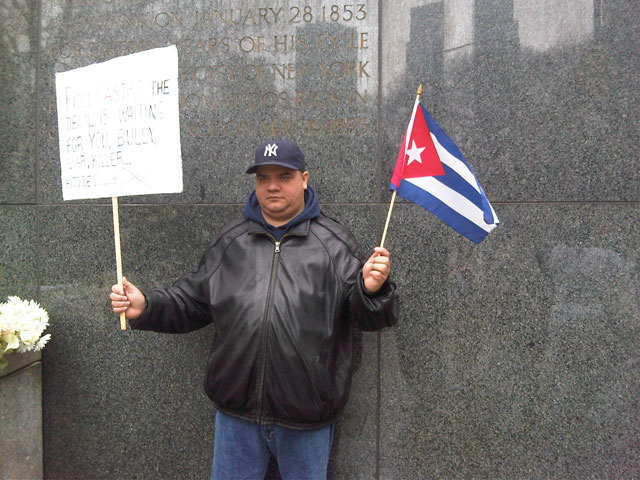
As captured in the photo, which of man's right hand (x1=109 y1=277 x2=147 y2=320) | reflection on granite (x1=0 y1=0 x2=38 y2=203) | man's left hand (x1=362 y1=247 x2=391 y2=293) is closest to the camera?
man's left hand (x1=362 y1=247 x2=391 y2=293)

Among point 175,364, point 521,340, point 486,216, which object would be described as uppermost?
point 486,216

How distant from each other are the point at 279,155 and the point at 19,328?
193cm

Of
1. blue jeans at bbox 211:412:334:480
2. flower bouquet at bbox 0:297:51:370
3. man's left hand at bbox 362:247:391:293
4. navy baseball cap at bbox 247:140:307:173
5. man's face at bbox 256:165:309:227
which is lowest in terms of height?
blue jeans at bbox 211:412:334:480

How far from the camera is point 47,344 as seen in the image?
3.54 metres

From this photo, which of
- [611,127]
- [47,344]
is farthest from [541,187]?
[47,344]

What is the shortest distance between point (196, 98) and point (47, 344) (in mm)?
2046

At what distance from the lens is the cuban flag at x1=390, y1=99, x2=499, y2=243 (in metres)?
2.54

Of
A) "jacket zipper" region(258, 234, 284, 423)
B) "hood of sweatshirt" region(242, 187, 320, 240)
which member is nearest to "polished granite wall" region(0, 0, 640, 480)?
"hood of sweatshirt" region(242, 187, 320, 240)

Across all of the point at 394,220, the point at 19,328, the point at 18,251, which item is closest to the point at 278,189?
the point at 394,220

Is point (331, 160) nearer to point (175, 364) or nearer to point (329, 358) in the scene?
point (329, 358)

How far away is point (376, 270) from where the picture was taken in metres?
2.34

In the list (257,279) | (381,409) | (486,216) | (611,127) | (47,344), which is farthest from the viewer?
(47,344)

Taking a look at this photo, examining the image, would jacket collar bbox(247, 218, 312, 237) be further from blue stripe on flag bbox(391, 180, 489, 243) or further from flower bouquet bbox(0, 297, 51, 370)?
flower bouquet bbox(0, 297, 51, 370)

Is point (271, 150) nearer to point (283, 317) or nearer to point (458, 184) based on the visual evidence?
point (283, 317)
